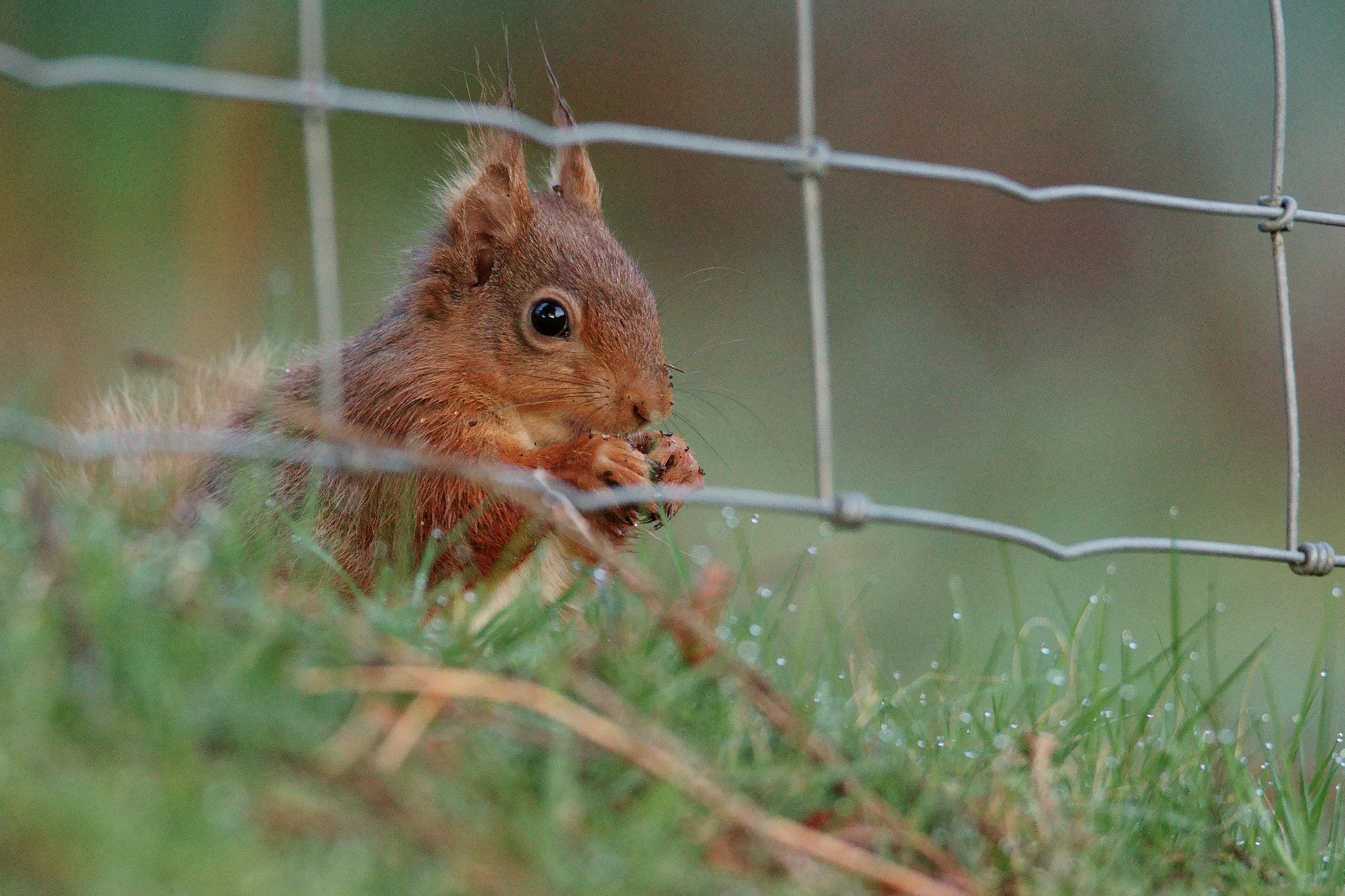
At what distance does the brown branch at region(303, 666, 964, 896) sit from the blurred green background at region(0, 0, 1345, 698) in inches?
118

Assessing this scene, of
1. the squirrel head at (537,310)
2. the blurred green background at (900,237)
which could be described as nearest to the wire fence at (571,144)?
the squirrel head at (537,310)

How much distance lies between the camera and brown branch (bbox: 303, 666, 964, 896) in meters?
0.99

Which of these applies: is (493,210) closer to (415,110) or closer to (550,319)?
(550,319)

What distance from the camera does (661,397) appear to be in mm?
1917

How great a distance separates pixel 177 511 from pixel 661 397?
0.62m

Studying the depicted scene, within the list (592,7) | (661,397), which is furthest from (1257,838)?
(592,7)

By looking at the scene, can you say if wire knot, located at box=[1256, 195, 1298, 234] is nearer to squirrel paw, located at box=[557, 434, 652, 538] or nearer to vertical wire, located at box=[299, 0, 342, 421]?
squirrel paw, located at box=[557, 434, 652, 538]

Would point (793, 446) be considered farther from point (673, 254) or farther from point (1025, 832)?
point (1025, 832)

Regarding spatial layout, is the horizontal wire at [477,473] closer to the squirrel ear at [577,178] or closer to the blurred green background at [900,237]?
the squirrel ear at [577,178]

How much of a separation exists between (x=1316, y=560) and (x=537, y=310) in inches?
38.3

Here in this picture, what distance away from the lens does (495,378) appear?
6.08 ft

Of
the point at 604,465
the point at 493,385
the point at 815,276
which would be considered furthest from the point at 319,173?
the point at 493,385

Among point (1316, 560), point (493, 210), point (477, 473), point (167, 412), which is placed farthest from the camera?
point (167, 412)

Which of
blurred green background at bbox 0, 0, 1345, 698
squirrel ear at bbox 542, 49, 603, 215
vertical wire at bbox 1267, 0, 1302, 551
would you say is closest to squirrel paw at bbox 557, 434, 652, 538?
squirrel ear at bbox 542, 49, 603, 215
